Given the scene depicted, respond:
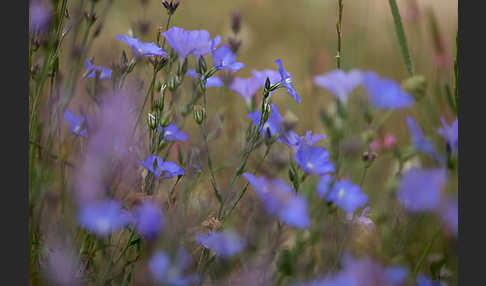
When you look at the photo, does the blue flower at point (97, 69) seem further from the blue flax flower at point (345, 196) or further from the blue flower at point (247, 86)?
the blue flax flower at point (345, 196)

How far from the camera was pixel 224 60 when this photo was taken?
849mm

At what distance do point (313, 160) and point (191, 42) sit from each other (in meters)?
0.26

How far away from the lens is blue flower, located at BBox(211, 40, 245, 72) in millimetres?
791

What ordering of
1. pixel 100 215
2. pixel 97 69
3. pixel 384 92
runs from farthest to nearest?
pixel 97 69 < pixel 384 92 < pixel 100 215

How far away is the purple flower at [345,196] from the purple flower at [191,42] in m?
0.29

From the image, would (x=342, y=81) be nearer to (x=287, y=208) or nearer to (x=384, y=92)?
(x=384, y=92)

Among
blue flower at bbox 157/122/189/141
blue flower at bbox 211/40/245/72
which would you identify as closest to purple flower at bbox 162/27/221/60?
blue flower at bbox 211/40/245/72

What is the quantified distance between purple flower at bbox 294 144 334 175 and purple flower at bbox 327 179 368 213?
0.09 ft

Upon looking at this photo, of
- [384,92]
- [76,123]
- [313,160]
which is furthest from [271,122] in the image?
[76,123]

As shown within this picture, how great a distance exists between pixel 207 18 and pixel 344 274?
1.68 metres

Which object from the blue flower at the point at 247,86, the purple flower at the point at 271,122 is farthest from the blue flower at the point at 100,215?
the blue flower at the point at 247,86

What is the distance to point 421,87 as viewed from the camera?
0.72 metres

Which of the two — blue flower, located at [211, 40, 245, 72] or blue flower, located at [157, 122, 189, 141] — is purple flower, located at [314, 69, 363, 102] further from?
blue flower, located at [157, 122, 189, 141]

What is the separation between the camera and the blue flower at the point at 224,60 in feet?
2.60
